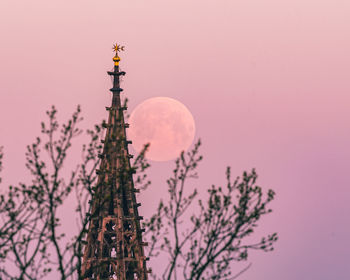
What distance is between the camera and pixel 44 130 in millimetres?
43281

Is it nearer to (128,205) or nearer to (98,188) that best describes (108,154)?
(98,188)

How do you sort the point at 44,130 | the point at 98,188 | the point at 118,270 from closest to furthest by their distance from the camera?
the point at 44,130 → the point at 98,188 → the point at 118,270

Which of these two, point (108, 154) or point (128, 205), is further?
point (128, 205)

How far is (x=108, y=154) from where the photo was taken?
147 feet

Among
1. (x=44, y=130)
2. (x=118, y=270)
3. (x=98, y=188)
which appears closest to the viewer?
(x=44, y=130)

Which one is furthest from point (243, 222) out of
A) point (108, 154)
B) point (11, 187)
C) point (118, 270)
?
point (118, 270)

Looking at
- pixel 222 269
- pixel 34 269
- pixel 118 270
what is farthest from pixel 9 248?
pixel 118 270

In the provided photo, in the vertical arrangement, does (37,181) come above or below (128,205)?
below

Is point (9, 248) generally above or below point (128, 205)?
below

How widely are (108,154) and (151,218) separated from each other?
3.08 meters

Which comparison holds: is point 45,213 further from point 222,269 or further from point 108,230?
point 108,230

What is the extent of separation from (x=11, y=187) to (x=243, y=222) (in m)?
8.45

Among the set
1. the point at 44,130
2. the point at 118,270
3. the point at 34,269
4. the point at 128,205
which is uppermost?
the point at 128,205

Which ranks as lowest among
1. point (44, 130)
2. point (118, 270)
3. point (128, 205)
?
point (44, 130)
